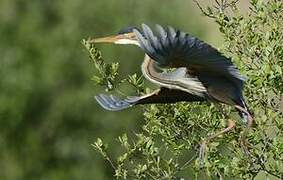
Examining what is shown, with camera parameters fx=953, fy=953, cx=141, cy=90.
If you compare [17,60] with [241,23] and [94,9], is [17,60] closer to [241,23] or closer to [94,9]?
[94,9]

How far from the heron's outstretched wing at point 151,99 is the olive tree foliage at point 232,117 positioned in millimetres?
54

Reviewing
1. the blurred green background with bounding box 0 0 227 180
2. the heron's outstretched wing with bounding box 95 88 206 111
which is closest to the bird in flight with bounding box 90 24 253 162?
the heron's outstretched wing with bounding box 95 88 206 111

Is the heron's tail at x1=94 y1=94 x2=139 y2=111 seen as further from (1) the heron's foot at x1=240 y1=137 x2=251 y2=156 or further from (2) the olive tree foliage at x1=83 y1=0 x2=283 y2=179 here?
(1) the heron's foot at x1=240 y1=137 x2=251 y2=156

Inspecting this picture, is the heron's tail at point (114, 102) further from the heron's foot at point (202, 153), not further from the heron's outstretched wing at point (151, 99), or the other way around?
the heron's foot at point (202, 153)

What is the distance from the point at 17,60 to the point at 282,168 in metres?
10.9

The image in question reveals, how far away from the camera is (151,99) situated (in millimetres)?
3584

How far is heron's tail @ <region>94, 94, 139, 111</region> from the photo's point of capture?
11.8 feet

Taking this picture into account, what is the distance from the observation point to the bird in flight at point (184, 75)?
3.22 meters

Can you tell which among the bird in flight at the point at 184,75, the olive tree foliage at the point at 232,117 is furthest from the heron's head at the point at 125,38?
the olive tree foliage at the point at 232,117

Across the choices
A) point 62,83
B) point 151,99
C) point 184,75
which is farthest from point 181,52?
point 62,83

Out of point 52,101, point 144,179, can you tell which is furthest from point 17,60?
point 144,179

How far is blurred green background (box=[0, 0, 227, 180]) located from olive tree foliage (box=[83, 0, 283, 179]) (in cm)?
981

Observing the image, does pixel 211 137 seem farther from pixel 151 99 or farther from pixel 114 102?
pixel 114 102

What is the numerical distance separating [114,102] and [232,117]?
19.5 inches
